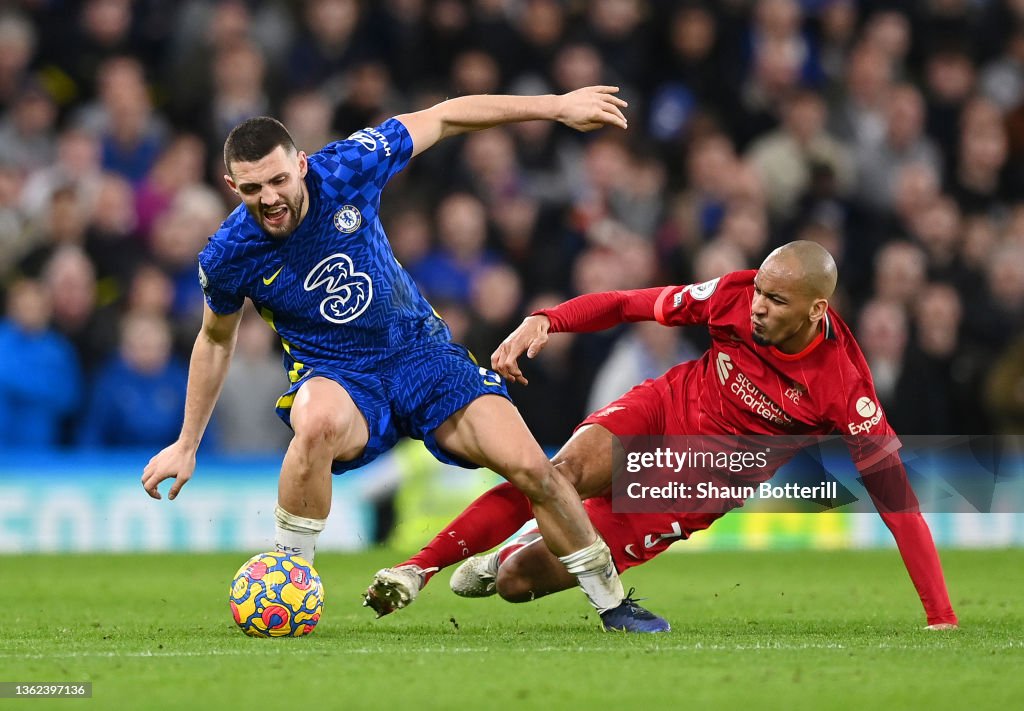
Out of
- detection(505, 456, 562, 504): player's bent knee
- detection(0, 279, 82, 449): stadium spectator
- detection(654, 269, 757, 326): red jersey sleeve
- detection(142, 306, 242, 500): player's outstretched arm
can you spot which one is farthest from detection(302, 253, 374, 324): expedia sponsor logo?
detection(0, 279, 82, 449): stadium spectator

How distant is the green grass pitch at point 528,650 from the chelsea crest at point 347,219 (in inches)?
67.0

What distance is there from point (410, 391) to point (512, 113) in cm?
130

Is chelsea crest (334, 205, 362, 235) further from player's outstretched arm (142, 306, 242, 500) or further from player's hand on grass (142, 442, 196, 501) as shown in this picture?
player's hand on grass (142, 442, 196, 501)

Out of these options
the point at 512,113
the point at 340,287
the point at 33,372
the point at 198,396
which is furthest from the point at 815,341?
the point at 33,372

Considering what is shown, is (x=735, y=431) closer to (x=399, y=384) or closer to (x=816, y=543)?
(x=399, y=384)

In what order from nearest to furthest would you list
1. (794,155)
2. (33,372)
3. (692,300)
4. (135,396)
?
(692,300)
(33,372)
(135,396)
(794,155)

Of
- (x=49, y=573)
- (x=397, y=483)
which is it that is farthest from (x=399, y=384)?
(x=397, y=483)

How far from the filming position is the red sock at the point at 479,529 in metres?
7.06

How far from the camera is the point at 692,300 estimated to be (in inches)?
279

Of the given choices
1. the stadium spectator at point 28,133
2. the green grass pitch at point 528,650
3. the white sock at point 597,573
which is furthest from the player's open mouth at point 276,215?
the stadium spectator at point 28,133

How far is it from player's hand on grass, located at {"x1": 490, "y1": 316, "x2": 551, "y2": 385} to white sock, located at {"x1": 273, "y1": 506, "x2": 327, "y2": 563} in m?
0.97

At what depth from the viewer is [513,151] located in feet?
44.3

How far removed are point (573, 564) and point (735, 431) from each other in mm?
1104

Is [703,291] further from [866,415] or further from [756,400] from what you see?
[866,415]
